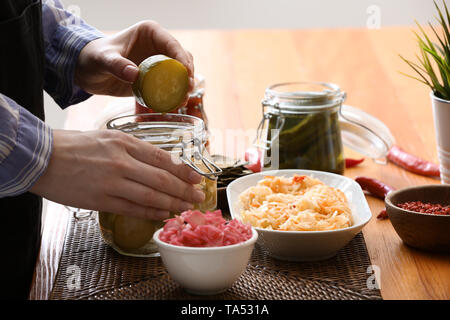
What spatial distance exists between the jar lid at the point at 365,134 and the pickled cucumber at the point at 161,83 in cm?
53

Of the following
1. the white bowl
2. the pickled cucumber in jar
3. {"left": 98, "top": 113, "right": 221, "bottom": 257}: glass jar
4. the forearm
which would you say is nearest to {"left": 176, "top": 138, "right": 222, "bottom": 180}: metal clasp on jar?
{"left": 98, "top": 113, "right": 221, "bottom": 257}: glass jar

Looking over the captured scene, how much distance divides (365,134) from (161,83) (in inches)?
25.0

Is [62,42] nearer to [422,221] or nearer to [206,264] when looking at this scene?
[206,264]

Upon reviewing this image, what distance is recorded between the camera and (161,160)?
1.02 metres

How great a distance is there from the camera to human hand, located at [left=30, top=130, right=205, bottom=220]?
0.94 m

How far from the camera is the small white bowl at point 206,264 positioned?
0.91 meters

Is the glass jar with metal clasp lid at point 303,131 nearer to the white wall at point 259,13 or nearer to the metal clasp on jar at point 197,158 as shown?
the metal clasp on jar at point 197,158

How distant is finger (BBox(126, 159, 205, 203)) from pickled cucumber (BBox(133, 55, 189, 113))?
7.8 inches

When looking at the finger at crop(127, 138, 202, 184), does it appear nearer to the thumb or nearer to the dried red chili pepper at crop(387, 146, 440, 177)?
the thumb

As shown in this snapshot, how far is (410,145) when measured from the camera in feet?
5.76

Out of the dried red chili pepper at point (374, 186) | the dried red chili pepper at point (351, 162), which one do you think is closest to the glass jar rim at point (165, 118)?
the dried red chili pepper at point (374, 186)

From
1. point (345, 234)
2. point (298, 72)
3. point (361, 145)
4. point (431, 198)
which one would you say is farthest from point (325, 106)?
point (298, 72)

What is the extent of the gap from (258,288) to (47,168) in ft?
1.20

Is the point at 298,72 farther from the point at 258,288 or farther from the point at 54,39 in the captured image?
the point at 258,288
